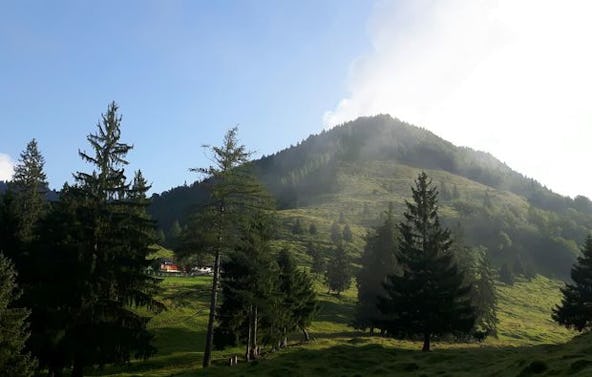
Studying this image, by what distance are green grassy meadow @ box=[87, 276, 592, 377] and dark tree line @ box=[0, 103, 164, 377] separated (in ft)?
10.0

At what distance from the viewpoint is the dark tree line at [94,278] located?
27.9 m

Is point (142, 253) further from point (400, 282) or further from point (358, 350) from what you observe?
point (400, 282)

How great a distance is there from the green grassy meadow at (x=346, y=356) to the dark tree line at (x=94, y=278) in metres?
3.06

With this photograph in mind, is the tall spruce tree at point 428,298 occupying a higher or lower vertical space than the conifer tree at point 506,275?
lower

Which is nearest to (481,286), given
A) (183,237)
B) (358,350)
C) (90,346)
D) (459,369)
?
(358,350)

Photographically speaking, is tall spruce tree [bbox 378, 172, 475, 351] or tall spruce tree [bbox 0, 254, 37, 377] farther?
tall spruce tree [bbox 378, 172, 475, 351]

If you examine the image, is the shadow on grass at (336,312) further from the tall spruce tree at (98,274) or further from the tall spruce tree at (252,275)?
the tall spruce tree at (98,274)

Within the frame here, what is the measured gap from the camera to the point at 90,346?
91.1ft

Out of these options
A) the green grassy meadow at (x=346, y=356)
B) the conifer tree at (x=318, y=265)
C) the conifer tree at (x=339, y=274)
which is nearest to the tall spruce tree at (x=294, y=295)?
the green grassy meadow at (x=346, y=356)

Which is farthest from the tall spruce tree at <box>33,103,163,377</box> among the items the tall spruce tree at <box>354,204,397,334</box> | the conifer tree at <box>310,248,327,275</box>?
the conifer tree at <box>310,248,327,275</box>

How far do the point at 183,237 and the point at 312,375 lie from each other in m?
12.1

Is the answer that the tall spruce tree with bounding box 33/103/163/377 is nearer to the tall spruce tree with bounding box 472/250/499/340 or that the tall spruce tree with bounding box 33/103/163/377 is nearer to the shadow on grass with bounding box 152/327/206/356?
the shadow on grass with bounding box 152/327/206/356

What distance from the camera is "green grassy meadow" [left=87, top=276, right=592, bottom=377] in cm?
2471

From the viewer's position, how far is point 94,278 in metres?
28.5
